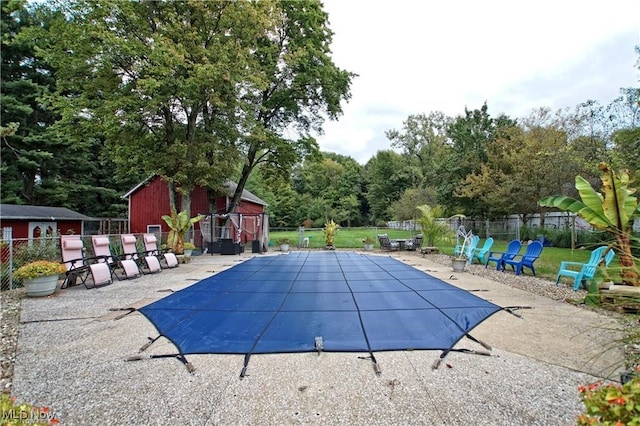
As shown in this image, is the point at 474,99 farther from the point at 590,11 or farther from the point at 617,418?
the point at 617,418

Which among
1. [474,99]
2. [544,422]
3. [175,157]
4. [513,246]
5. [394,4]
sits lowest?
[544,422]

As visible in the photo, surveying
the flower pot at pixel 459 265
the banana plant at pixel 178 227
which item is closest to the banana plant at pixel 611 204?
the flower pot at pixel 459 265

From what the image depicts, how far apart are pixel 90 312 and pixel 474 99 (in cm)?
2474

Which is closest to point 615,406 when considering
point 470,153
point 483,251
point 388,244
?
point 483,251

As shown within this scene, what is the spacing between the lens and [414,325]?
434 cm

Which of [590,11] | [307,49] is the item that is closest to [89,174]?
A: [307,49]

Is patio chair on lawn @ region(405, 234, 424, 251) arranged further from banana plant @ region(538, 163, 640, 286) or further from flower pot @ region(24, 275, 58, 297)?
flower pot @ region(24, 275, 58, 297)

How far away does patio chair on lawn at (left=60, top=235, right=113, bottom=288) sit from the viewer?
724 cm

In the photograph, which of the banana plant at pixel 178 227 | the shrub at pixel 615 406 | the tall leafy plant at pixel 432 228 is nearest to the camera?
the shrub at pixel 615 406

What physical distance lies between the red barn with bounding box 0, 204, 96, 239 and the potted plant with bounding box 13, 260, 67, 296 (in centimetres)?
1086

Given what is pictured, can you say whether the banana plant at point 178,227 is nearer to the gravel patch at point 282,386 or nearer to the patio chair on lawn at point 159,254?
the patio chair on lawn at point 159,254

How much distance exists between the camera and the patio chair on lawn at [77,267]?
23.8 ft

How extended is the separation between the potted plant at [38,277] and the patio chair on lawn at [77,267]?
775mm

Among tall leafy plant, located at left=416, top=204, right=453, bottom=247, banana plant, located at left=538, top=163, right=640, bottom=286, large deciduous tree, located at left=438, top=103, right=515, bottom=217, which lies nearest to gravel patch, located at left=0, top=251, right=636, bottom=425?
banana plant, located at left=538, top=163, right=640, bottom=286
